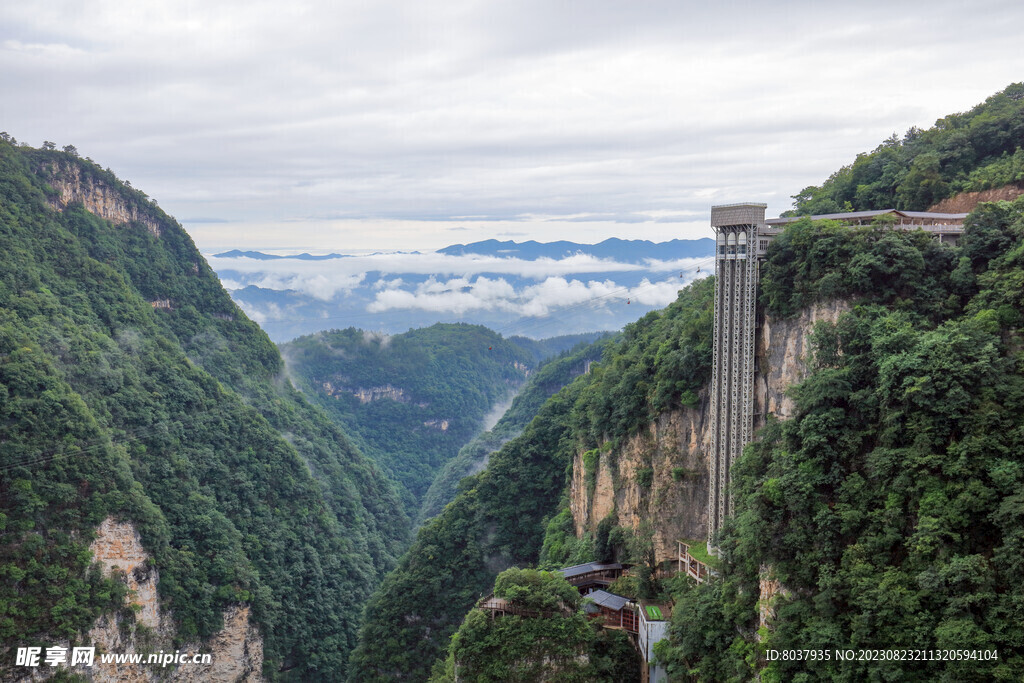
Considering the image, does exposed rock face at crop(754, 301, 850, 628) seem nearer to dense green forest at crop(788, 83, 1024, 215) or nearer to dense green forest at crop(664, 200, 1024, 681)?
dense green forest at crop(664, 200, 1024, 681)

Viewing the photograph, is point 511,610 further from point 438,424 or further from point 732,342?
point 438,424

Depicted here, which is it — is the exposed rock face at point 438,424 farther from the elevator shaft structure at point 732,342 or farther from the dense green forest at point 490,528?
the elevator shaft structure at point 732,342

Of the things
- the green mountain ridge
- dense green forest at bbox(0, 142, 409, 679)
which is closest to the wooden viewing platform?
the green mountain ridge

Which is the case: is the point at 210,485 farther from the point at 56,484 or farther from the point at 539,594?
the point at 539,594

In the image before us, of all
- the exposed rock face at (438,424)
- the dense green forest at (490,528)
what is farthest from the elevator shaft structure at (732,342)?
the exposed rock face at (438,424)

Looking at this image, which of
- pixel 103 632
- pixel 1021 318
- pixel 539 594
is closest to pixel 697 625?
pixel 539 594

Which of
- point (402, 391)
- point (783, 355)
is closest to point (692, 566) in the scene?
point (783, 355)
